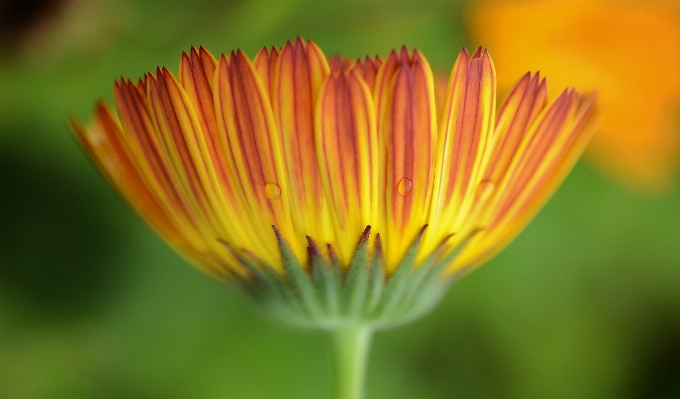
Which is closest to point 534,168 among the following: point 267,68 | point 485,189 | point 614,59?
point 485,189

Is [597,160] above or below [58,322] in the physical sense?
above

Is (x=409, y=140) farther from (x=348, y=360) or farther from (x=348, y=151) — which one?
(x=348, y=360)

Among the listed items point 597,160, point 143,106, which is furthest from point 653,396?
point 143,106

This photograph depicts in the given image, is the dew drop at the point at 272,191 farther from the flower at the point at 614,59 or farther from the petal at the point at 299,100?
the flower at the point at 614,59

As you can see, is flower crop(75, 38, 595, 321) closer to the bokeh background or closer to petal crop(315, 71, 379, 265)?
petal crop(315, 71, 379, 265)

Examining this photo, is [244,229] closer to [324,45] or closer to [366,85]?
[366,85]

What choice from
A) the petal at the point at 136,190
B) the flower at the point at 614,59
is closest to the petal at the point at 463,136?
the petal at the point at 136,190

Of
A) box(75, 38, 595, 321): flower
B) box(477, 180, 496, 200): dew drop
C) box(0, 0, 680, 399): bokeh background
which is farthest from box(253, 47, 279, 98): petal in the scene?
box(0, 0, 680, 399): bokeh background
